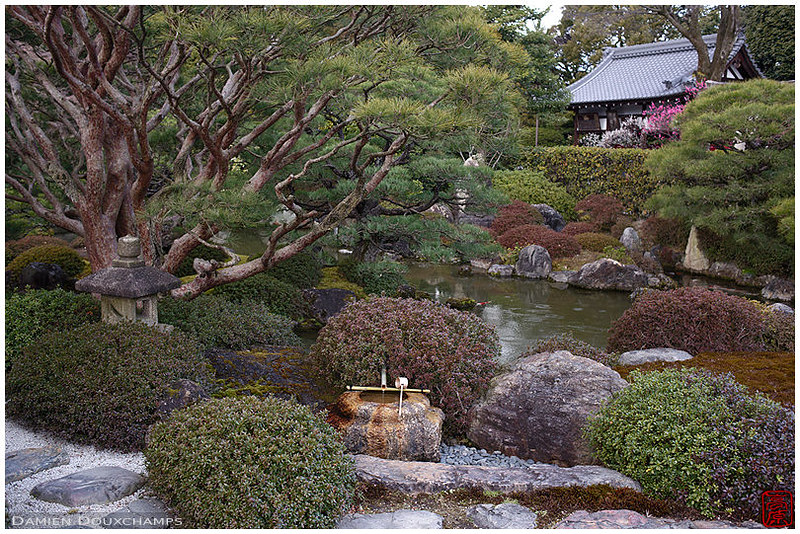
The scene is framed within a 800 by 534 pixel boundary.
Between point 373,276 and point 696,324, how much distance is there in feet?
16.0

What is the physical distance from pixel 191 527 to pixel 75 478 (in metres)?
0.88

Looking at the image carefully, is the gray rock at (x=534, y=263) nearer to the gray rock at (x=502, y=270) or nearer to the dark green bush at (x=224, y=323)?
the gray rock at (x=502, y=270)

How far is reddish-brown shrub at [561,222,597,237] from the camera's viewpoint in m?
16.9

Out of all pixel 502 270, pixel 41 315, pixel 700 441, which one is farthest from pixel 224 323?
pixel 502 270

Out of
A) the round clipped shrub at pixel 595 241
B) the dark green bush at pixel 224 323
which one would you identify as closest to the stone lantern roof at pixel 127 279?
the dark green bush at pixel 224 323

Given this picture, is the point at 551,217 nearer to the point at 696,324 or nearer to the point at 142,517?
the point at 696,324

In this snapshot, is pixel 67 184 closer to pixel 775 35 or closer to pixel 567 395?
pixel 567 395

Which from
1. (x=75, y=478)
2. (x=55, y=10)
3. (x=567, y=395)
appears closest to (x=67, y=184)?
(x=55, y=10)

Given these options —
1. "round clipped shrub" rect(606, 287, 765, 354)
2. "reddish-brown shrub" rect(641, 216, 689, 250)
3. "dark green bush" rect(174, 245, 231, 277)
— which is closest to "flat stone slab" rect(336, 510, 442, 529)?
"round clipped shrub" rect(606, 287, 765, 354)

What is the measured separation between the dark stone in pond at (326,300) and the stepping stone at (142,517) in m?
5.44

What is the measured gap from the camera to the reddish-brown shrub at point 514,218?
16719mm

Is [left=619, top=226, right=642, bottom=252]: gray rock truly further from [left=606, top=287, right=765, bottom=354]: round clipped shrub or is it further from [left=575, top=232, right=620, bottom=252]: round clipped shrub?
[left=606, top=287, right=765, bottom=354]: round clipped shrub

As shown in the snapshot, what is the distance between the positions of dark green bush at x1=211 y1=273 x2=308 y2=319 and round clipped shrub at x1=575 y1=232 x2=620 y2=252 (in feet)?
29.3

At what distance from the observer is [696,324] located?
6953 mm
